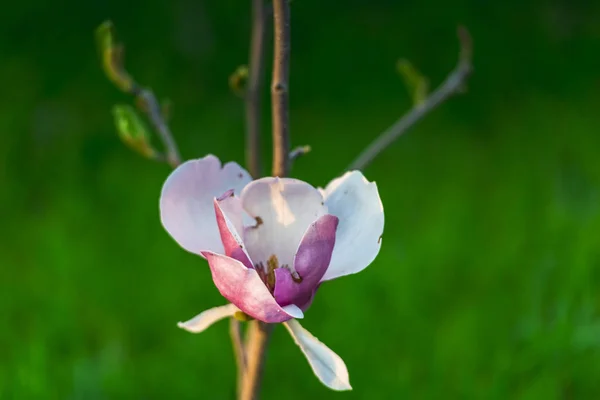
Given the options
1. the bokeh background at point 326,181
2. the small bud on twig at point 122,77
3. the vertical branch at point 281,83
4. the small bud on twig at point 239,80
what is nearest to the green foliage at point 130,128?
the small bud on twig at point 122,77

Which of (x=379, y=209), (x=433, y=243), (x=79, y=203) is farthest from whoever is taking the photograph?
(x=79, y=203)

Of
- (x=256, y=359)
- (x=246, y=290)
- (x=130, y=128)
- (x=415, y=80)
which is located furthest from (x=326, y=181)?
(x=246, y=290)

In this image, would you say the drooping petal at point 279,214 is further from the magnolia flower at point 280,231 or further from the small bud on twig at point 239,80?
the small bud on twig at point 239,80

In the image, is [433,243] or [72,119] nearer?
[433,243]

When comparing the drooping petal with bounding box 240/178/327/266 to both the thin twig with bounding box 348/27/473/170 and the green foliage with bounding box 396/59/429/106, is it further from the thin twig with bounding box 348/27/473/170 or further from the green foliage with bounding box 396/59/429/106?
the green foliage with bounding box 396/59/429/106

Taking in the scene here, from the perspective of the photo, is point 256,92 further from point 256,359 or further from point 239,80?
point 256,359

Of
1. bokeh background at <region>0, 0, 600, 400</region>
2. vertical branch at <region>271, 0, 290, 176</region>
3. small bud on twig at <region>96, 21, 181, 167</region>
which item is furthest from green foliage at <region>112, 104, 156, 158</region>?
bokeh background at <region>0, 0, 600, 400</region>

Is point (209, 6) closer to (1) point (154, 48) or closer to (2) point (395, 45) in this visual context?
(1) point (154, 48)

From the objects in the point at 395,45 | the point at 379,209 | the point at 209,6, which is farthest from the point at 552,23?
the point at 379,209
